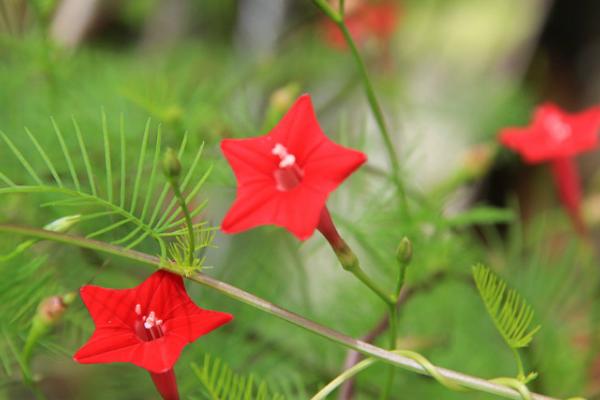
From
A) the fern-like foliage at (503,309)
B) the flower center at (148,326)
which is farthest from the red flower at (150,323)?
the fern-like foliage at (503,309)

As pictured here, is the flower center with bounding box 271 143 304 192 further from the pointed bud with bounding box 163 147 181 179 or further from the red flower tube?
the red flower tube

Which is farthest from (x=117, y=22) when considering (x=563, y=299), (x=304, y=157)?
(x=304, y=157)

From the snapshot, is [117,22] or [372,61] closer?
[372,61]

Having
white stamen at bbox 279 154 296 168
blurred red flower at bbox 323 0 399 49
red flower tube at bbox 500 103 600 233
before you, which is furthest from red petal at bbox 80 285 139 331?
blurred red flower at bbox 323 0 399 49

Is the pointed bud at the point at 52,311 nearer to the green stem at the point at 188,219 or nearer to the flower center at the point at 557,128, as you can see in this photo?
the green stem at the point at 188,219

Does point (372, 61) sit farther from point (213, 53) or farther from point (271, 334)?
point (271, 334)

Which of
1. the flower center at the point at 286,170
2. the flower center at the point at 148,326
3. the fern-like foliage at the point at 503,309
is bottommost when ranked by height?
the fern-like foliage at the point at 503,309
